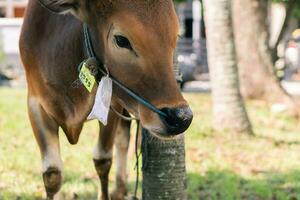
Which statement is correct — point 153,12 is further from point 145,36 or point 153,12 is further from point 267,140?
point 267,140

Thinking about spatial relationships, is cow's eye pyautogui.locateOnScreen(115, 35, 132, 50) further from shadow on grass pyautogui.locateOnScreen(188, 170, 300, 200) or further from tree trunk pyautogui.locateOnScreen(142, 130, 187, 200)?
shadow on grass pyautogui.locateOnScreen(188, 170, 300, 200)

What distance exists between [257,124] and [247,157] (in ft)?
9.46

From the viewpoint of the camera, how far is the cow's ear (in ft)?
11.8

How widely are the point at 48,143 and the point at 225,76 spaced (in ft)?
15.4

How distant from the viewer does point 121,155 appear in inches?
225

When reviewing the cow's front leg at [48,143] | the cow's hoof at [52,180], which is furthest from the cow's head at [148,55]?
the cow's hoof at [52,180]

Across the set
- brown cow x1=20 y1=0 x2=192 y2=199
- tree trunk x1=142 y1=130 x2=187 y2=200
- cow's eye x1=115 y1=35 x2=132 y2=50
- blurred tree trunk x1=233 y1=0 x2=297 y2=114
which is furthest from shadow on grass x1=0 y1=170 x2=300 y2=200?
blurred tree trunk x1=233 y1=0 x2=297 y2=114

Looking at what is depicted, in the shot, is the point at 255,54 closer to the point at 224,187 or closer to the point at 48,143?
the point at 224,187

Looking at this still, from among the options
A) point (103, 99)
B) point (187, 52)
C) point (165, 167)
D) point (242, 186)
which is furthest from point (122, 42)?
point (187, 52)

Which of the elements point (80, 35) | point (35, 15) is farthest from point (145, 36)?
point (35, 15)

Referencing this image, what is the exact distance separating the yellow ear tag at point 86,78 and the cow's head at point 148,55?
204 mm

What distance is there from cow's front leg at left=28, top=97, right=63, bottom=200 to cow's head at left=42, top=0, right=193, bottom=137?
1245 millimetres

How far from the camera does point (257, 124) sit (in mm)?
10594

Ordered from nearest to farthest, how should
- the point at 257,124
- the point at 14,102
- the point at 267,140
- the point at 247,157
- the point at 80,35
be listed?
the point at 80,35, the point at 247,157, the point at 267,140, the point at 257,124, the point at 14,102
